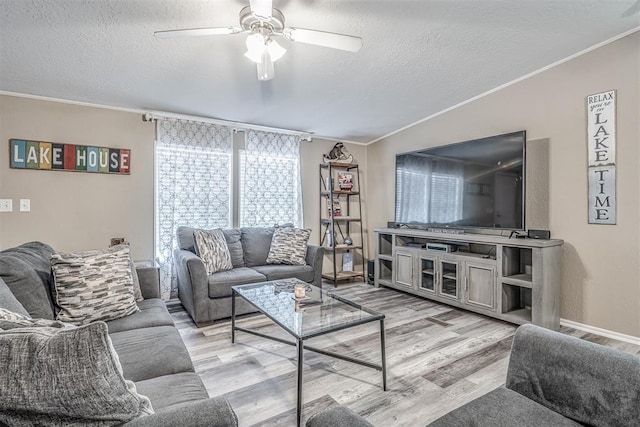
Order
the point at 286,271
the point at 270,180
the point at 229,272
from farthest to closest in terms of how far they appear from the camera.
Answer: the point at 270,180
the point at 286,271
the point at 229,272

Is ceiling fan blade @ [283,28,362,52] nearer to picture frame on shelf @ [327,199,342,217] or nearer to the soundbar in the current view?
the soundbar

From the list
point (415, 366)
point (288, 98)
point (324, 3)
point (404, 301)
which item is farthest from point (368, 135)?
point (415, 366)

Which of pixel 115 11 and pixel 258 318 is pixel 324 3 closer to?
pixel 115 11

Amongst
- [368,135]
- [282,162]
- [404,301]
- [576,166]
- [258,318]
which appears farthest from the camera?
[368,135]

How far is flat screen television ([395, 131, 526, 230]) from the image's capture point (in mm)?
3150

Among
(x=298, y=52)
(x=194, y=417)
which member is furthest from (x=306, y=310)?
(x=298, y=52)

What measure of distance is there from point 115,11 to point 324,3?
1.31 meters

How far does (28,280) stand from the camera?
5.36ft

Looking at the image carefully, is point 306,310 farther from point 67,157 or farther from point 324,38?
point 67,157

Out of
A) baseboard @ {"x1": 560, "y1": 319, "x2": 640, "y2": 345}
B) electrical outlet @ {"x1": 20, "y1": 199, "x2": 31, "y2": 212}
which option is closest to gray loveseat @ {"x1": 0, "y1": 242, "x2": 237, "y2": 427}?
electrical outlet @ {"x1": 20, "y1": 199, "x2": 31, "y2": 212}

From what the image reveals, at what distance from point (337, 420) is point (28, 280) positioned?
174 cm

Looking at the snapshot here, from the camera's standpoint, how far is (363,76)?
300 centimetres

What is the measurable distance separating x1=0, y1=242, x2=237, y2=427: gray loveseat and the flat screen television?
3093 millimetres

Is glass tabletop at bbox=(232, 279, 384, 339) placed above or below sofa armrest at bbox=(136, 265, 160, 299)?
below
